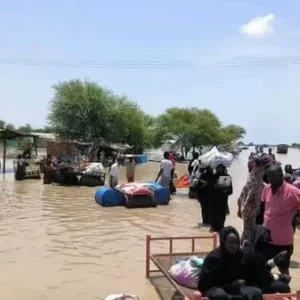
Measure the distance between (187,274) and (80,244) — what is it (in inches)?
180

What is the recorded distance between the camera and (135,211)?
1538 cm

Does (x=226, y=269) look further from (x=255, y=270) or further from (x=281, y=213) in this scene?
(x=281, y=213)

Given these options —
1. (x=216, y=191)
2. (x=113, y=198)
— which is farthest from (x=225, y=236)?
(x=113, y=198)

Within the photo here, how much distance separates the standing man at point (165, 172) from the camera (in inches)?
687

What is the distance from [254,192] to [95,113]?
4342 cm

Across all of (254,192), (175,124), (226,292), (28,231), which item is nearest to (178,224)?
(28,231)

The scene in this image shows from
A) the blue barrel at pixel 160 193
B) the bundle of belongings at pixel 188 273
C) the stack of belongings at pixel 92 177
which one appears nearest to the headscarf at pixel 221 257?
the bundle of belongings at pixel 188 273

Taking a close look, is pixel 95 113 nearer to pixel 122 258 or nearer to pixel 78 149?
pixel 78 149

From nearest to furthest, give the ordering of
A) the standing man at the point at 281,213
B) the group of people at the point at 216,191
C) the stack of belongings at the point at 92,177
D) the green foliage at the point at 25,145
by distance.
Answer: the standing man at the point at 281,213 → the group of people at the point at 216,191 → the stack of belongings at the point at 92,177 → the green foliage at the point at 25,145

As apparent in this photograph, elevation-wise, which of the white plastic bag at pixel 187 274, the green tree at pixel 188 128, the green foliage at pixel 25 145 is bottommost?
the white plastic bag at pixel 187 274

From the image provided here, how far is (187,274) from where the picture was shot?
244 inches

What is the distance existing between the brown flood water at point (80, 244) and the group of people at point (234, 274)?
1.95 m

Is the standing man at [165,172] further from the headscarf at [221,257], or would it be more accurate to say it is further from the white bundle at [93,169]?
the headscarf at [221,257]

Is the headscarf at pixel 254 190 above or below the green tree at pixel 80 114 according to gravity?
below
